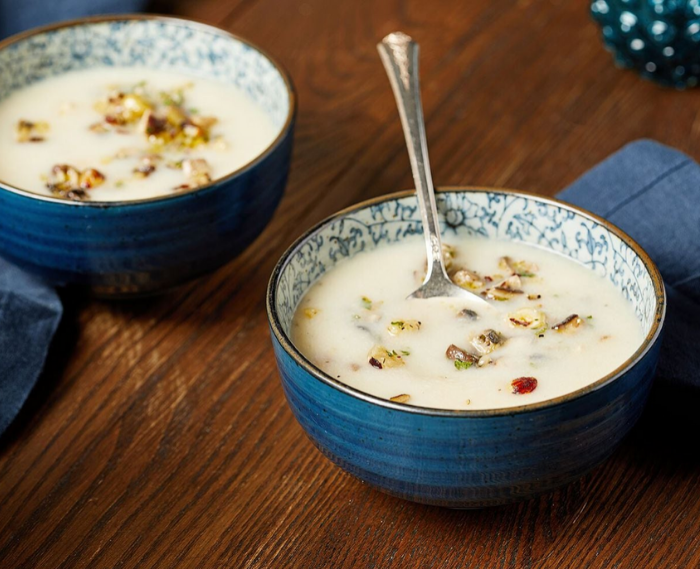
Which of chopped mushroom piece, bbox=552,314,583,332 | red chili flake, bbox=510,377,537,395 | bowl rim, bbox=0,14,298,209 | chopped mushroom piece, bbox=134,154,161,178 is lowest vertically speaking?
chopped mushroom piece, bbox=134,154,161,178

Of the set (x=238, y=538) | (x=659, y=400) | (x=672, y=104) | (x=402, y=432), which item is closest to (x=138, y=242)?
(x=238, y=538)

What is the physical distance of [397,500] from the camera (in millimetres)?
1088

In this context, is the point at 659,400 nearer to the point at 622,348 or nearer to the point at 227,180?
the point at 622,348

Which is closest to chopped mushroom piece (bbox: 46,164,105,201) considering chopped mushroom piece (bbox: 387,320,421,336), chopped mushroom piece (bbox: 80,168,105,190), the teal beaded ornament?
chopped mushroom piece (bbox: 80,168,105,190)

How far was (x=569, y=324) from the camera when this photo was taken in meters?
1.10

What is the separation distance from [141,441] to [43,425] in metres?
0.13

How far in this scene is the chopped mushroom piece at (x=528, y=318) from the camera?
1106 mm

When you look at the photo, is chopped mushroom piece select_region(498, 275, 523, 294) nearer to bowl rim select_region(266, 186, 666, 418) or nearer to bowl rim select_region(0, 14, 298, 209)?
bowl rim select_region(266, 186, 666, 418)

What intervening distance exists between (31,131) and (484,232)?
71cm

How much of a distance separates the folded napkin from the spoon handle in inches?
11.2

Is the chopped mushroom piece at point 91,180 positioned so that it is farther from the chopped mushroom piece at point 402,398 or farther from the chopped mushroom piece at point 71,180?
the chopped mushroom piece at point 402,398

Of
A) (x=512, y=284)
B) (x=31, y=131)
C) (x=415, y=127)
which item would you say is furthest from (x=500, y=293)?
(x=31, y=131)

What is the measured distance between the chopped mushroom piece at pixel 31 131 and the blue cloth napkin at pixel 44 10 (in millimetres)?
560

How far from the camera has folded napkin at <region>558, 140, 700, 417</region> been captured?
1249 mm
